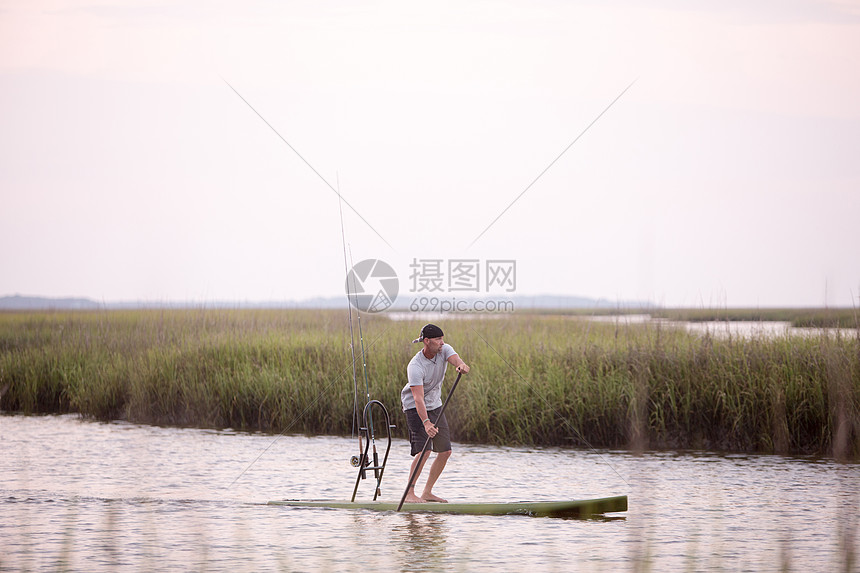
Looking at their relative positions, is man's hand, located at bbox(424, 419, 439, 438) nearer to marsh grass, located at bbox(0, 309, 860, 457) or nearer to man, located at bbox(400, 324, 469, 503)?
man, located at bbox(400, 324, 469, 503)

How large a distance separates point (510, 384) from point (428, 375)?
511 centimetres

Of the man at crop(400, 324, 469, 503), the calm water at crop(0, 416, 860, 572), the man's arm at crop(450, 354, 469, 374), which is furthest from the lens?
the man at crop(400, 324, 469, 503)

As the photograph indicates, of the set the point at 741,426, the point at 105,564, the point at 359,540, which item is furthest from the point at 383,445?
the point at 105,564

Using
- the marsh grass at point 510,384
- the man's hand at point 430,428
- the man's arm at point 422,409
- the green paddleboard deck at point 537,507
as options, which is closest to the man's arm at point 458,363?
the man's arm at point 422,409

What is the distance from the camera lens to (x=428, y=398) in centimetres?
1041

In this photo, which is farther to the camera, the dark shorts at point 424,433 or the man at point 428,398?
the dark shorts at point 424,433

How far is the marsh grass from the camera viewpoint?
552 inches

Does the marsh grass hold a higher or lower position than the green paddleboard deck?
higher

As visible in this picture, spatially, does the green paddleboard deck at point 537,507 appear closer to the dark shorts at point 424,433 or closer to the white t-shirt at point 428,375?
the dark shorts at point 424,433

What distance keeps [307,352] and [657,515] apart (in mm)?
9504

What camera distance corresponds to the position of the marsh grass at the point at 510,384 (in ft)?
46.0

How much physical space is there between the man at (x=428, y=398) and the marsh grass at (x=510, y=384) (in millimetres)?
3870

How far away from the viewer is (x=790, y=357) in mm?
14453

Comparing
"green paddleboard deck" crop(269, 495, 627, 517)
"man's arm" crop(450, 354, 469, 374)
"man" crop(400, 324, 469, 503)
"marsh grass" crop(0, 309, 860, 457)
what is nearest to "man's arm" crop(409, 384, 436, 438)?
"man" crop(400, 324, 469, 503)
